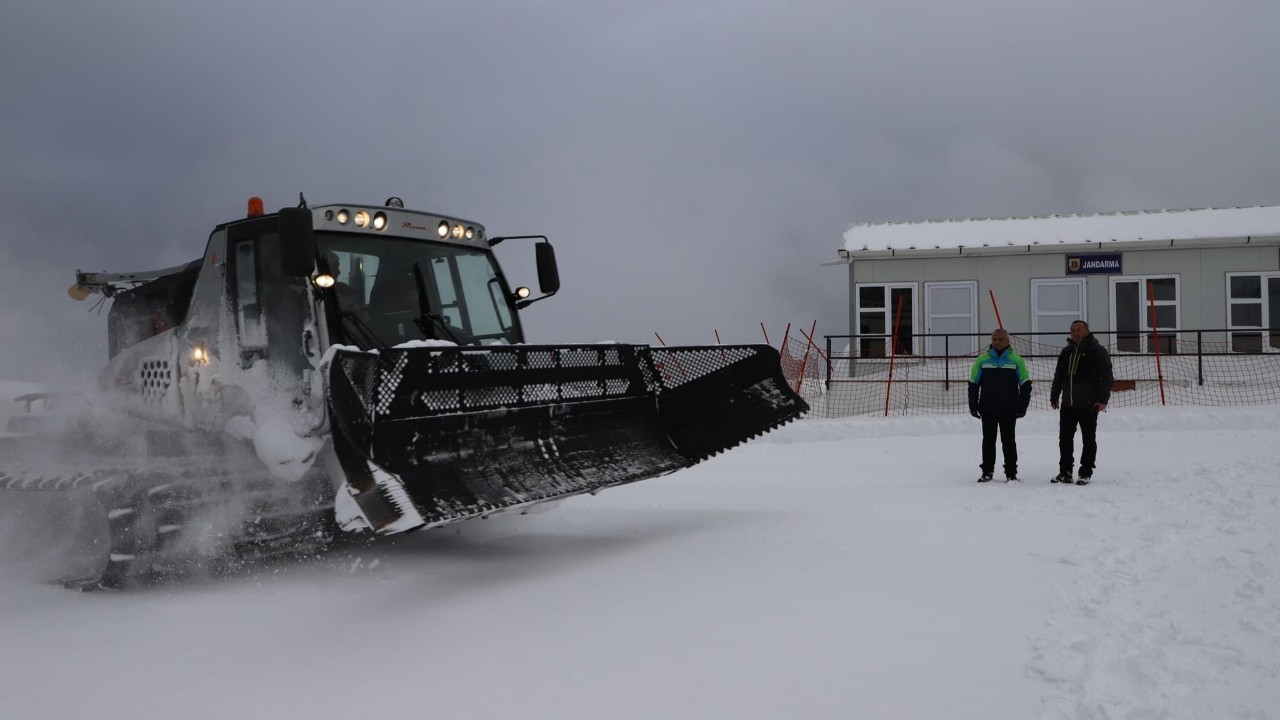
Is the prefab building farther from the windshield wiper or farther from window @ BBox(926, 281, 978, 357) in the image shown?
the windshield wiper

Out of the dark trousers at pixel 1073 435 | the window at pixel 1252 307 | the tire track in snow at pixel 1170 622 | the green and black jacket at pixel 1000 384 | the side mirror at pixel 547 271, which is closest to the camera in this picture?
the tire track in snow at pixel 1170 622

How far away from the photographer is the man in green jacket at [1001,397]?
10.2 meters

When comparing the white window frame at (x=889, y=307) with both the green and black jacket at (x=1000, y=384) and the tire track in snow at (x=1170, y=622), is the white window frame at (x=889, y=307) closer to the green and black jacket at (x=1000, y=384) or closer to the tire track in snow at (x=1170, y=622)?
the green and black jacket at (x=1000, y=384)

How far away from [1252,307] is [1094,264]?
11.6 feet

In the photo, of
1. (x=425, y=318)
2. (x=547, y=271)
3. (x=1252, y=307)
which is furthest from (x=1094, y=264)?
(x=425, y=318)

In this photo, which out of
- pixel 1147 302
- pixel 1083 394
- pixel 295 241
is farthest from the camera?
pixel 1147 302

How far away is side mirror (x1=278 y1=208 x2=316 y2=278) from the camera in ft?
18.7

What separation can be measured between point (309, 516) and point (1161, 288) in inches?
853

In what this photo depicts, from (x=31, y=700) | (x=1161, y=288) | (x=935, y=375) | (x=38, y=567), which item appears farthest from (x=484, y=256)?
(x=1161, y=288)

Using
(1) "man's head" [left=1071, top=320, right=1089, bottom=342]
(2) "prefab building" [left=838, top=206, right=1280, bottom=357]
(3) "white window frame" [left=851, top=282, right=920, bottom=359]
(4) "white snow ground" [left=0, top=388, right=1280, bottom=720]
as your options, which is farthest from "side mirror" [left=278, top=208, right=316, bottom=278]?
(3) "white window frame" [left=851, top=282, right=920, bottom=359]

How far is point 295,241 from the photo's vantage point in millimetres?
5727

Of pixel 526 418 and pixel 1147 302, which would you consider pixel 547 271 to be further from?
pixel 1147 302

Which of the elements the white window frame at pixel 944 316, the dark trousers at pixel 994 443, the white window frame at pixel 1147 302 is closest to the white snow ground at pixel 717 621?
the dark trousers at pixel 994 443

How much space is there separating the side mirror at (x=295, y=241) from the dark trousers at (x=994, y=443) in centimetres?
719
